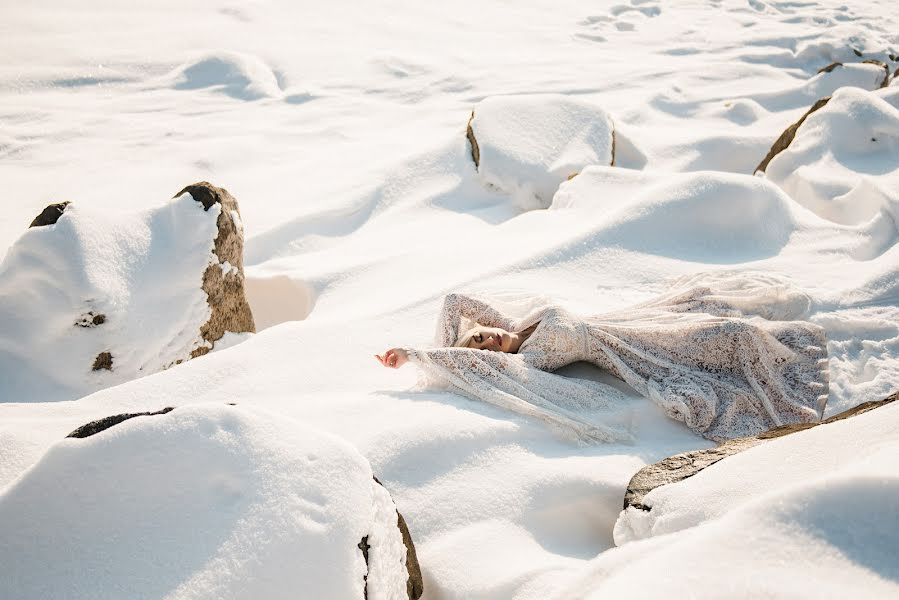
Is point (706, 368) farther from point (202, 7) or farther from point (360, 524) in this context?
point (202, 7)

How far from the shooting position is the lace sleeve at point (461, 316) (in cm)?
302

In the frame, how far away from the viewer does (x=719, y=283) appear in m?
3.22

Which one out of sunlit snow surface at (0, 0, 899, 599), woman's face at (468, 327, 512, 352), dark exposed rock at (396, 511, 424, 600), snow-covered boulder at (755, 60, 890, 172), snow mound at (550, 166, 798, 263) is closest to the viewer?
dark exposed rock at (396, 511, 424, 600)

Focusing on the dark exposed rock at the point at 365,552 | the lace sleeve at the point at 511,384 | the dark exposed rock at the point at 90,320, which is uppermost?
the dark exposed rock at the point at 365,552

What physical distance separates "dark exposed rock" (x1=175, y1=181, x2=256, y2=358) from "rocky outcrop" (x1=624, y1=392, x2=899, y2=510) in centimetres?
201

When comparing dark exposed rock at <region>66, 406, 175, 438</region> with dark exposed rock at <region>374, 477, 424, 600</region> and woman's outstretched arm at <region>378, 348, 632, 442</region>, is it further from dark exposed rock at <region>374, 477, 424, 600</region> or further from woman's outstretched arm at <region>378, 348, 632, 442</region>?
woman's outstretched arm at <region>378, 348, 632, 442</region>

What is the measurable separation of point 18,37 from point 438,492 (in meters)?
6.40

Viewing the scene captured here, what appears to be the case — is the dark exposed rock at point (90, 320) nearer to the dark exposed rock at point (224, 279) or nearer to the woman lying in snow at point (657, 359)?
the dark exposed rock at point (224, 279)

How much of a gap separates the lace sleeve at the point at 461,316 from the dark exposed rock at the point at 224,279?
1.03m

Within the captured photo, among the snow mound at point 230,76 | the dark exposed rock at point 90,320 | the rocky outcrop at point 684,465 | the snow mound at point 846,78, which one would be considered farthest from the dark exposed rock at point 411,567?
the snow mound at point 846,78

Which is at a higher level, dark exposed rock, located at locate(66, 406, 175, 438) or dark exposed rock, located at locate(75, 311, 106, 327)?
dark exposed rock, located at locate(66, 406, 175, 438)

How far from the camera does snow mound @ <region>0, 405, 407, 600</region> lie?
1590mm

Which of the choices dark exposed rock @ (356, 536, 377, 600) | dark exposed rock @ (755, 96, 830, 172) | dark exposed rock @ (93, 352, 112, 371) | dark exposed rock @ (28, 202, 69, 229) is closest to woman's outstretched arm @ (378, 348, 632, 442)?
dark exposed rock @ (356, 536, 377, 600)

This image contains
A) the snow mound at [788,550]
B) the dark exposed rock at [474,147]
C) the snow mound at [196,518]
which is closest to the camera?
the snow mound at [788,550]
